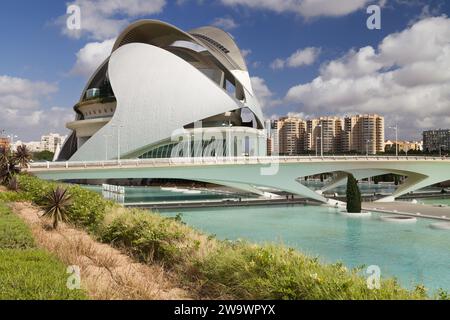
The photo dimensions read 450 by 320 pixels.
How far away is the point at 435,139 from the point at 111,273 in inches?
6160

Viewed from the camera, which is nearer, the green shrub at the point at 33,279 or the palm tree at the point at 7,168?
the green shrub at the point at 33,279

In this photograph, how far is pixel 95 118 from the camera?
65188 mm

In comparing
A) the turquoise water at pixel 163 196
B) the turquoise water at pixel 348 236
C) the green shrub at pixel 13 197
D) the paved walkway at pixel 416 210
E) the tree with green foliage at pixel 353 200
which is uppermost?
the green shrub at pixel 13 197

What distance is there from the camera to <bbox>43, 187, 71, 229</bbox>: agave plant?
49.8ft

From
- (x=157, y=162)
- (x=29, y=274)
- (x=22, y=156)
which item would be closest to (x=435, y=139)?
(x=157, y=162)

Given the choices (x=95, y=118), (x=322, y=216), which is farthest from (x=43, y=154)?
(x=322, y=216)

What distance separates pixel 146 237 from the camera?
10930 millimetres

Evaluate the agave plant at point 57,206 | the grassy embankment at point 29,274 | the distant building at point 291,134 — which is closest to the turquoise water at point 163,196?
the agave plant at point 57,206

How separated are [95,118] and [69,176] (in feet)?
91.6

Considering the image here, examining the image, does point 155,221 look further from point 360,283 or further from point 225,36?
point 225,36

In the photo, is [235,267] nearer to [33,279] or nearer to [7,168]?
[33,279]

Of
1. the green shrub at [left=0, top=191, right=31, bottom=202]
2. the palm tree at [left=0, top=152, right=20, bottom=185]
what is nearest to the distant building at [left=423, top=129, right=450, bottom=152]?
the palm tree at [left=0, top=152, right=20, bottom=185]

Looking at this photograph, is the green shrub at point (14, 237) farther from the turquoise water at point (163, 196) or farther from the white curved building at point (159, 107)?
the white curved building at point (159, 107)

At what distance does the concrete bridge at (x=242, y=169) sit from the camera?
38719 millimetres
